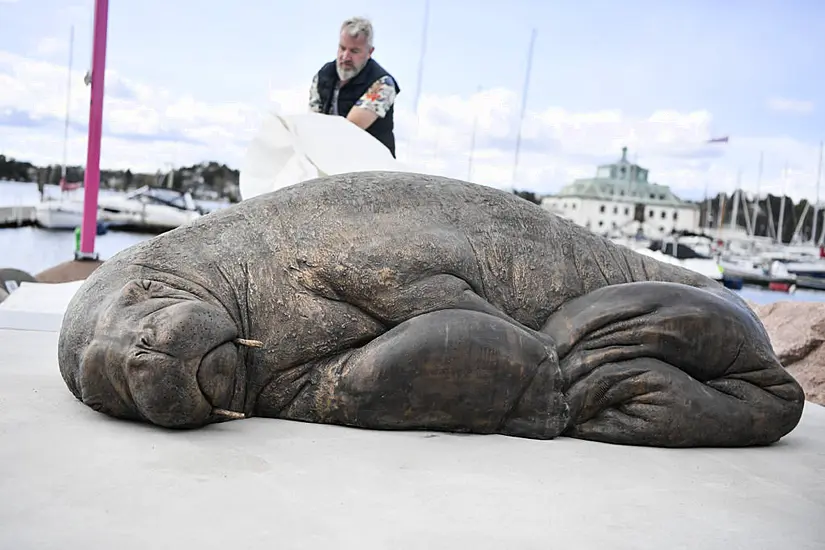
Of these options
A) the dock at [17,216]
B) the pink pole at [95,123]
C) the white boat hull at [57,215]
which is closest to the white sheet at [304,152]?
the pink pole at [95,123]

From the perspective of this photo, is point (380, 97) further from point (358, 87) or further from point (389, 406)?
point (389, 406)

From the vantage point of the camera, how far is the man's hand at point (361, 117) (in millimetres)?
6148

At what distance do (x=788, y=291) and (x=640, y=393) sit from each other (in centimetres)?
3504

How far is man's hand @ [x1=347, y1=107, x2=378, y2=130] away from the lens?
615cm

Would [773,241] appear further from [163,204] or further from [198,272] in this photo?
[198,272]

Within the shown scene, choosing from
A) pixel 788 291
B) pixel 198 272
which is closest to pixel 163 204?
pixel 788 291

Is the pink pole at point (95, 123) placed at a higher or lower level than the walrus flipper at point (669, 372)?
higher

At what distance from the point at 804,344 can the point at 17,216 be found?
22.8 m

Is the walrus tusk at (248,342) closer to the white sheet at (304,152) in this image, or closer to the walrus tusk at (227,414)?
the walrus tusk at (227,414)

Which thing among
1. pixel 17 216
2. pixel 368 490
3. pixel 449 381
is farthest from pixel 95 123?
pixel 17 216

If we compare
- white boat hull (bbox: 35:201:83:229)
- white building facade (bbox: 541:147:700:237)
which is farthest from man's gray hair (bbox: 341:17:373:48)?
white building facade (bbox: 541:147:700:237)

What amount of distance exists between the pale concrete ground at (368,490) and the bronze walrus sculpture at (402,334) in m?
0.11

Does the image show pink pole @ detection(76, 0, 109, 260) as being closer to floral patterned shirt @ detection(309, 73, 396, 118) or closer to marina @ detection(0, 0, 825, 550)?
floral patterned shirt @ detection(309, 73, 396, 118)

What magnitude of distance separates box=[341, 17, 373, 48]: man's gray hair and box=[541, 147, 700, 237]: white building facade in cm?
6335
